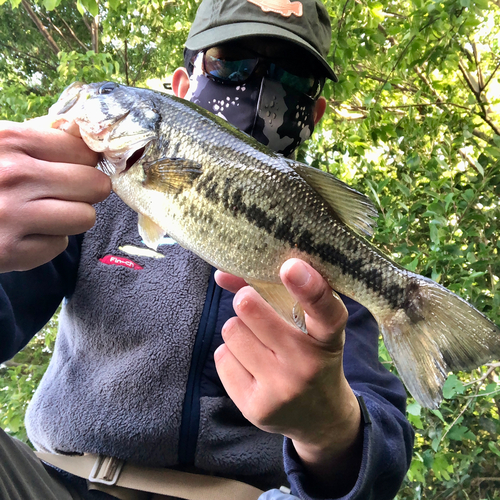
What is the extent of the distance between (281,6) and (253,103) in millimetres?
502

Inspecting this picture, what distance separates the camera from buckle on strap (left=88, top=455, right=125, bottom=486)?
1454 mm

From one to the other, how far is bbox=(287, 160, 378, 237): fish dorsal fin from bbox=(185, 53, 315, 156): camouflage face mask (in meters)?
0.79

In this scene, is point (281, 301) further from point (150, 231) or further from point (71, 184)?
point (71, 184)

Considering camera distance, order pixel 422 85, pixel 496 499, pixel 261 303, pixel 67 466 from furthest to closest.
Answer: pixel 422 85, pixel 496 499, pixel 67 466, pixel 261 303

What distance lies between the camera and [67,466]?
1508mm

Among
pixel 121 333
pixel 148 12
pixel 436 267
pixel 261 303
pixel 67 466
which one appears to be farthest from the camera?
pixel 148 12

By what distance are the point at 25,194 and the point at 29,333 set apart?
1.02 metres

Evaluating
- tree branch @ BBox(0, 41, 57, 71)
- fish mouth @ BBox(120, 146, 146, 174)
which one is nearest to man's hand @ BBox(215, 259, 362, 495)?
fish mouth @ BBox(120, 146, 146, 174)

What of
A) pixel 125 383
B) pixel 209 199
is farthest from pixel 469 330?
pixel 125 383

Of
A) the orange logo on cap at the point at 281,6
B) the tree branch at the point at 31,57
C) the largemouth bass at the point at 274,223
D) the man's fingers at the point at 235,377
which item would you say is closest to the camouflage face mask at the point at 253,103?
the orange logo on cap at the point at 281,6

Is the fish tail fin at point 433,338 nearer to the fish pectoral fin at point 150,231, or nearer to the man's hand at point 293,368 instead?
the man's hand at point 293,368

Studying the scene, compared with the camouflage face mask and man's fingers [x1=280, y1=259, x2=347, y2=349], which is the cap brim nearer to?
the camouflage face mask

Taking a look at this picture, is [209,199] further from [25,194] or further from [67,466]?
[67,466]

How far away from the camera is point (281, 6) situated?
5.95 ft
